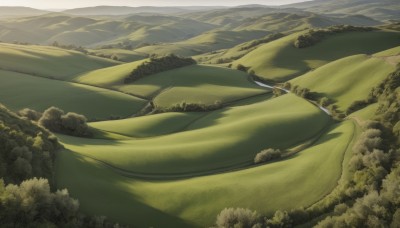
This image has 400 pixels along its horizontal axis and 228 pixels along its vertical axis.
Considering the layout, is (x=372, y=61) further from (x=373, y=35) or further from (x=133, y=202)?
(x=133, y=202)

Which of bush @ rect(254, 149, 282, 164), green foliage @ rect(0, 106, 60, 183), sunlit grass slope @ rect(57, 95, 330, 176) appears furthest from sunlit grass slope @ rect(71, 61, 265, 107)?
green foliage @ rect(0, 106, 60, 183)

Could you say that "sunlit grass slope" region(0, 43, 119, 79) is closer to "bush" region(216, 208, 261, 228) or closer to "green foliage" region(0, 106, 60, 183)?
"green foliage" region(0, 106, 60, 183)

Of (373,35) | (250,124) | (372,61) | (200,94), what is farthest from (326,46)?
(250,124)

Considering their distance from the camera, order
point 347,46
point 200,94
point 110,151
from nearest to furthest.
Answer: point 110,151, point 200,94, point 347,46

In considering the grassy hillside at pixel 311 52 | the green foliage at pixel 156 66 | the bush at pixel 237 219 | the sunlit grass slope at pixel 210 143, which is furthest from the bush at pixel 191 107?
the bush at pixel 237 219

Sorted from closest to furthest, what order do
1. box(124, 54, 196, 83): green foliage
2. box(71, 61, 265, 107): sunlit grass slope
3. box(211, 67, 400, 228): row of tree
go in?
box(211, 67, 400, 228): row of tree, box(71, 61, 265, 107): sunlit grass slope, box(124, 54, 196, 83): green foliage

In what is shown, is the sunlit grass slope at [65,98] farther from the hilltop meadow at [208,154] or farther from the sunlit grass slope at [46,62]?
the sunlit grass slope at [46,62]
